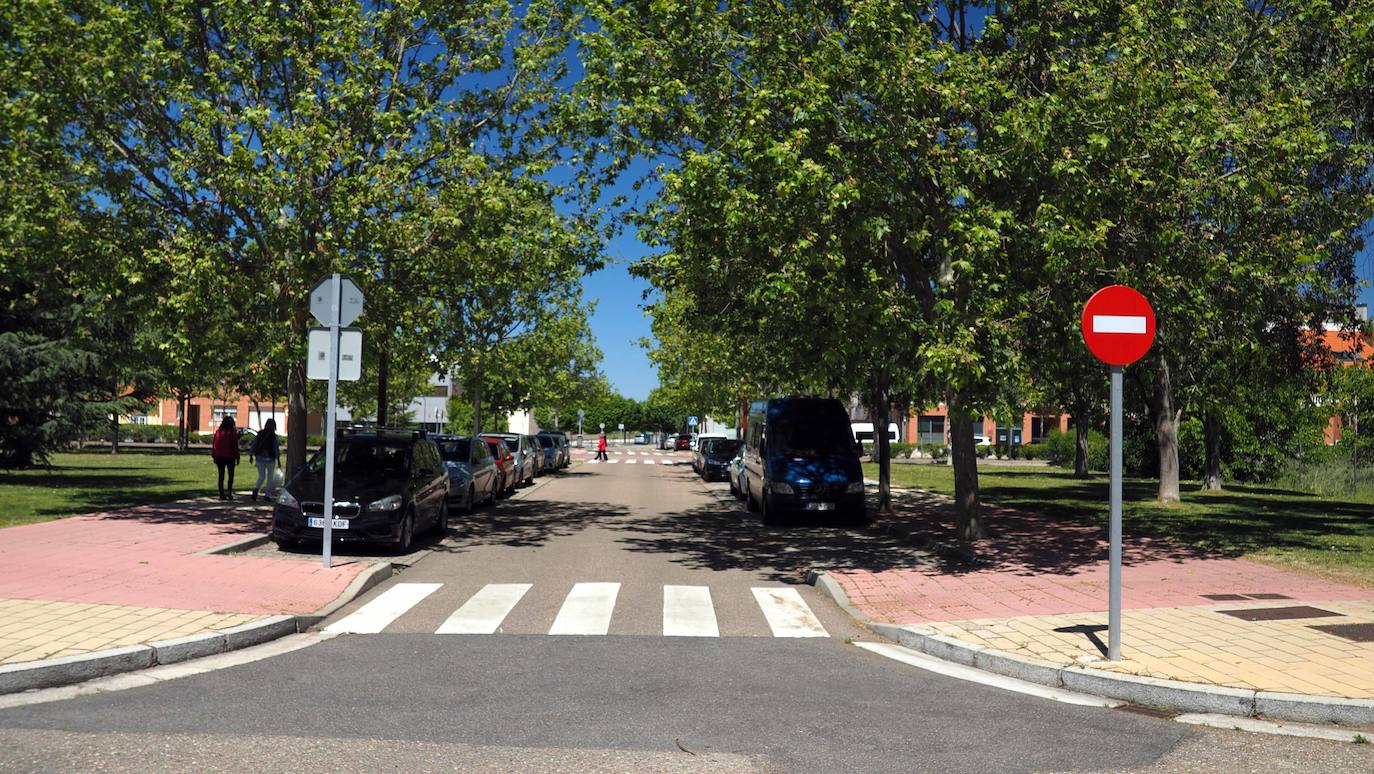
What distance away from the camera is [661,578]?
12.3 m

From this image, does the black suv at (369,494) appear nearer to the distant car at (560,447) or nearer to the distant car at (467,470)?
the distant car at (467,470)

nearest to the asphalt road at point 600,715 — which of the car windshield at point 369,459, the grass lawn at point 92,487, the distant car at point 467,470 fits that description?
the car windshield at point 369,459

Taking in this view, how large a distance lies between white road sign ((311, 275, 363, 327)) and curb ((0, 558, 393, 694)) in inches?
156

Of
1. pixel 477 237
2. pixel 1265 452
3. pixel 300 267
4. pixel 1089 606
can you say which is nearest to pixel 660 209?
pixel 477 237

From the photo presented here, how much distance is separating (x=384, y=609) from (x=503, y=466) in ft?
54.3

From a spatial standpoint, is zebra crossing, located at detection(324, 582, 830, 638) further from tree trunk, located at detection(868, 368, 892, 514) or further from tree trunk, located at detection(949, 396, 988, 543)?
tree trunk, located at detection(868, 368, 892, 514)

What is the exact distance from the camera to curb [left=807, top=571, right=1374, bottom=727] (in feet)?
19.7

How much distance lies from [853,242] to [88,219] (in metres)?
11.4

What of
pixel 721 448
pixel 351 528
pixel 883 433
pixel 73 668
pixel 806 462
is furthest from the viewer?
pixel 721 448

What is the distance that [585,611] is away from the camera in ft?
32.2

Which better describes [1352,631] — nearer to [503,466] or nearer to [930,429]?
[503,466]

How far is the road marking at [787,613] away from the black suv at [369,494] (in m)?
5.14

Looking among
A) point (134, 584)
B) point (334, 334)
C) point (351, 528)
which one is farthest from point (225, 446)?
point (134, 584)

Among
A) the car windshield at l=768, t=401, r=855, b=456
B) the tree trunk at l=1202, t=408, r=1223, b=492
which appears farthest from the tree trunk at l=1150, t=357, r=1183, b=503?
the car windshield at l=768, t=401, r=855, b=456
